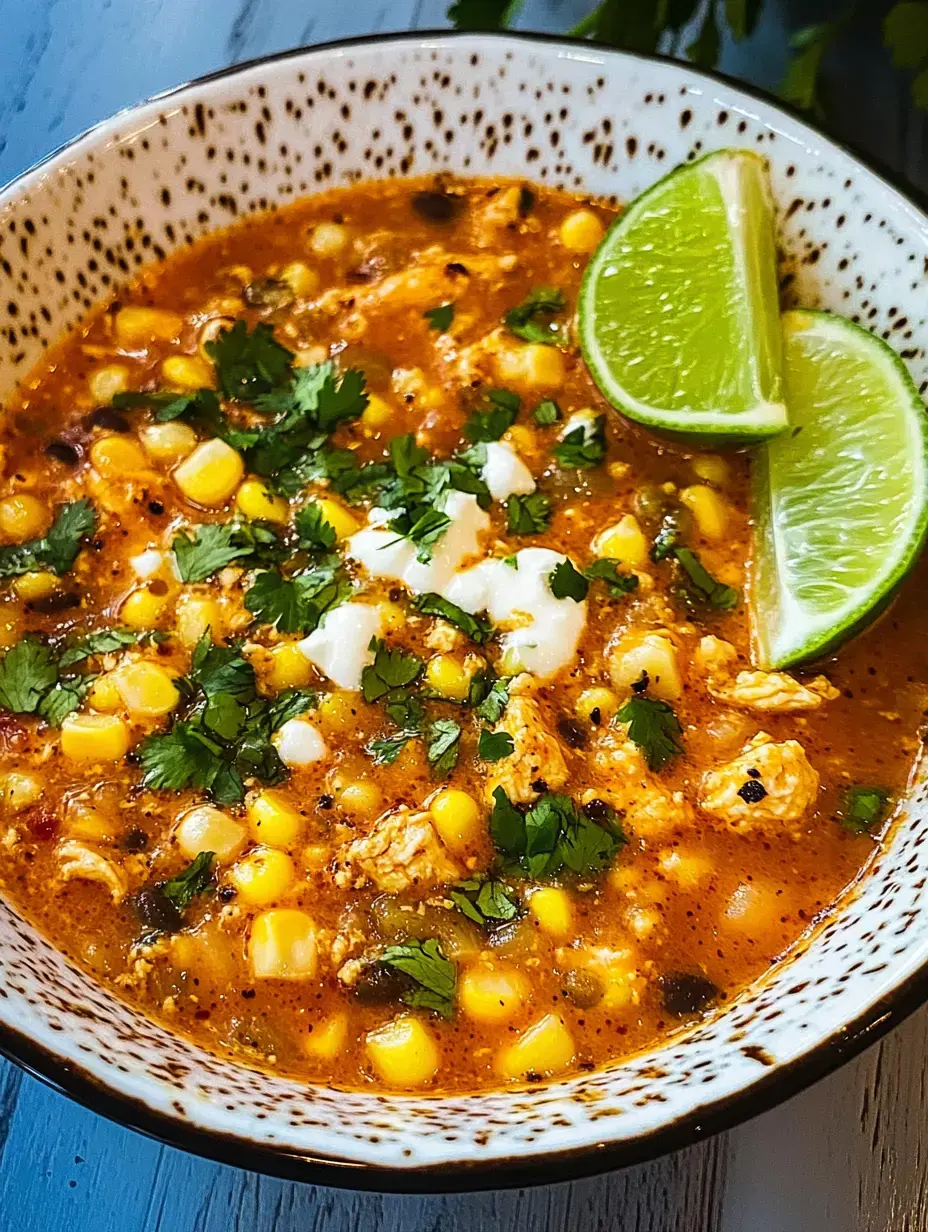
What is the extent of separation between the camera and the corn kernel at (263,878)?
2332 millimetres

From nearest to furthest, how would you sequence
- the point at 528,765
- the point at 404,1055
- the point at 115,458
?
the point at 404,1055 → the point at 528,765 → the point at 115,458

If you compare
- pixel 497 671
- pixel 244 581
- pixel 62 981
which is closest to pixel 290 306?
pixel 244 581

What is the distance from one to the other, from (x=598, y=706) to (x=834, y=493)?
73cm

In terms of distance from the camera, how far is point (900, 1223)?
227cm

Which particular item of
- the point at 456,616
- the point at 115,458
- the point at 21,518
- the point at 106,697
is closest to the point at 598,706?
the point at 456,616

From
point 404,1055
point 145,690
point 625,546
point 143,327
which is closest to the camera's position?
point 404,1055

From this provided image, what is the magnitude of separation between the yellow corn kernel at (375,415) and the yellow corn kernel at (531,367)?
30 cm

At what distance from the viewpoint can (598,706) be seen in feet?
8.42

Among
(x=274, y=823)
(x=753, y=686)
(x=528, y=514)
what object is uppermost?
(x=528, y=514)

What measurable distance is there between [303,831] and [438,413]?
1.11 m

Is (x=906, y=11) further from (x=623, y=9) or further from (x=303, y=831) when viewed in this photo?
(x=303, y=831)

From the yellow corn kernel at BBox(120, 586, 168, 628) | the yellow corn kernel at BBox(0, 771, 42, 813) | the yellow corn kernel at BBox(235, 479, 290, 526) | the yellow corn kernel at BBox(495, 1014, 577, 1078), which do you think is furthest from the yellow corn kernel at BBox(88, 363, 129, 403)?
the yellow corn kernel at BBox(495, 1014, 577, 1078)

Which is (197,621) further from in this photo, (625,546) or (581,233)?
(581,233)

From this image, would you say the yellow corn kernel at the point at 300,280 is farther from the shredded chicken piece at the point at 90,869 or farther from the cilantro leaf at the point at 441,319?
the shredded chicken piece at the point at 90,869
